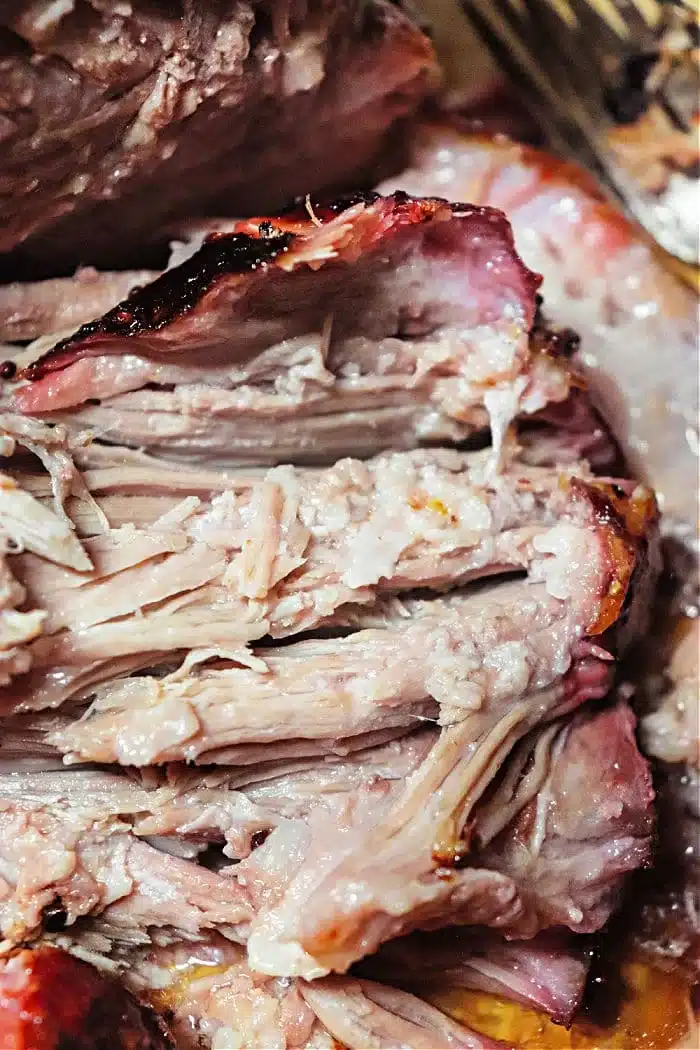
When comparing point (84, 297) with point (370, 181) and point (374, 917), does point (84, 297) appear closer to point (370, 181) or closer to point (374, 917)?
point (370, 181)

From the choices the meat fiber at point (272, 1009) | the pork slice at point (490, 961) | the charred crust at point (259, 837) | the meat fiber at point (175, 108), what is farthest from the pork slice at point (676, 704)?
the meat fiber at point (175, 108)

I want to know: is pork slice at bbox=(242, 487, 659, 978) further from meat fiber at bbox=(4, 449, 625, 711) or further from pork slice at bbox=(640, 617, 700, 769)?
pork slice at bbox=(640, 617, 700, 769)

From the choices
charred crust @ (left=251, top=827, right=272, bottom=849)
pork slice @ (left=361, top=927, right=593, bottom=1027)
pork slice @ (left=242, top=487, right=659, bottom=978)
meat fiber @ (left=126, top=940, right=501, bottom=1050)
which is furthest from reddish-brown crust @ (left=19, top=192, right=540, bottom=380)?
pork slice @ (left=361, top=927, right=593, bottom=1027)

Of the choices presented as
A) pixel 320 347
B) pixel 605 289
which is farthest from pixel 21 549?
pixel 605 289

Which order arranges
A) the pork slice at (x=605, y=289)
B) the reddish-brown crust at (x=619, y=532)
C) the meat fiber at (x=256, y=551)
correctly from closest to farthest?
the meat fiber at (x=256, y=551) → the reddish-brown crust at (x=619, y=532) → the pork slice at (x=605, y=289)

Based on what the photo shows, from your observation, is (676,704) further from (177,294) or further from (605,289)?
(177,294)

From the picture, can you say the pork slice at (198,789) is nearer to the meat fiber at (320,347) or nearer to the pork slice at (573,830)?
the pork slice at (573,830)

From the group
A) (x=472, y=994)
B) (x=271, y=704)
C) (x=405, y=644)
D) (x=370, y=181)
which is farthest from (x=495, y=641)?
(x=370, y=181)
